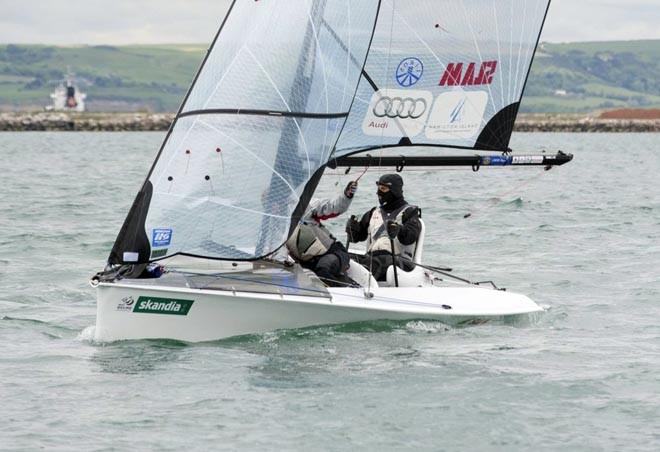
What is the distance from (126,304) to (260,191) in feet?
5.06

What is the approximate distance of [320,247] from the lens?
36.2 ft

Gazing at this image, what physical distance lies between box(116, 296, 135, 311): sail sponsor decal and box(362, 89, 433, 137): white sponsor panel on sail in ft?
10.4

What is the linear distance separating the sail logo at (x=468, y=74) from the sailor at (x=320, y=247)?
2112 mm

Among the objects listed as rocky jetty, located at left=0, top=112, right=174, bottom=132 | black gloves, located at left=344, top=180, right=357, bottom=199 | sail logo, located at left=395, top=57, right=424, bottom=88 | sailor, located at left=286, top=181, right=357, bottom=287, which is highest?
rocky jetty, located at left=0, top=112, right=174, bottom=132

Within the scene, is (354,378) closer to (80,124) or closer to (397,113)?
(397,113)

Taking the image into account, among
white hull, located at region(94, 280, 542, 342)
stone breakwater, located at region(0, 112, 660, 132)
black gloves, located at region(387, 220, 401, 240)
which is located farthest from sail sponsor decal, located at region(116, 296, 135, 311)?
stone breakwater, located at region(0, 112, 660, 132)

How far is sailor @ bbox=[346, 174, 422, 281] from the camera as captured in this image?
1122 cm

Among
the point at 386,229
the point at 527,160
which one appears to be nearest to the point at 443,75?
the point at 527,160

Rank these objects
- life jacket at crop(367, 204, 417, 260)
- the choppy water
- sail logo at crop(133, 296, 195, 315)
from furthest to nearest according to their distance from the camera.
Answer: life jacket at crop(367, 204, 417, 260) < sail logo at crop(133, 296, 195, 315) < the choppy water

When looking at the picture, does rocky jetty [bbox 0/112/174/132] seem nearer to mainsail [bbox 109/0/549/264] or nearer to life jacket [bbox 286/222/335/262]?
mainsail [bbox 109/0/549/264]

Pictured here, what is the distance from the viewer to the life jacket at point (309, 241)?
36.2ft

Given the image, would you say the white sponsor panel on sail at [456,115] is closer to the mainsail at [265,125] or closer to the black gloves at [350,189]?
the mainsail at [265,125]

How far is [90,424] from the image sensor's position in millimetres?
8234

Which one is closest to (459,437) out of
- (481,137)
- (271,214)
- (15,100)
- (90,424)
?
(90,424)
